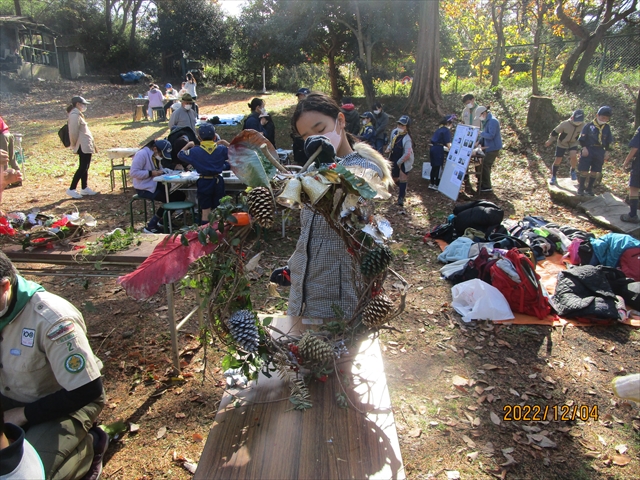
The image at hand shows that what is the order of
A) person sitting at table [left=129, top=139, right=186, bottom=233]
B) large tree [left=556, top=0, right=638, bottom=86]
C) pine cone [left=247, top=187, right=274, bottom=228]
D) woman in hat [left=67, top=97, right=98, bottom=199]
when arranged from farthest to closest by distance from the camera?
large tree [left=556, top=0, right=638, bottom=86], woman in hat [left=67, top=97, right=98, bottom=199], person sitting at table [left=129, top=139, right=186, bottom=233], pine cone [left=247, top=187, right=274, bottom=228]

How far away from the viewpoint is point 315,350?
71.3 inches

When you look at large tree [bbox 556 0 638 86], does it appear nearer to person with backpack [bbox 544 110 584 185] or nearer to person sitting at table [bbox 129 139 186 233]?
person with backpack [bbox 544 110 584 185]

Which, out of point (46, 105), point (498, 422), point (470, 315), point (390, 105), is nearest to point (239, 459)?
point (498, 422)

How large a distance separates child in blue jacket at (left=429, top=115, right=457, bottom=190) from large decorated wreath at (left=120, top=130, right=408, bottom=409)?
29.6 ft

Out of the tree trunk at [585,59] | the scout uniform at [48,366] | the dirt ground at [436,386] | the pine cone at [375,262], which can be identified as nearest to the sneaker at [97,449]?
the scout uniform at [48,366]

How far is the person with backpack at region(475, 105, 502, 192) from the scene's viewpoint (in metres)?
10.1

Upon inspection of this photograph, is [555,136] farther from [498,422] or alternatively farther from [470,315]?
[498,422]

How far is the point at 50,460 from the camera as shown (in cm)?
223

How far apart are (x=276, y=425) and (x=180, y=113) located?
8.99 m

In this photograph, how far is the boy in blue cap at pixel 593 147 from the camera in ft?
29.1

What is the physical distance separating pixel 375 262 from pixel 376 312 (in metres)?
0.23

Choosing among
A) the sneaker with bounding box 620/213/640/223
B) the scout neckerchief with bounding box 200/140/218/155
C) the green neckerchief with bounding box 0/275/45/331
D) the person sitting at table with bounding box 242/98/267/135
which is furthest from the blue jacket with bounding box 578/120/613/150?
the green neckerchief with bounding box 0/275/45/331

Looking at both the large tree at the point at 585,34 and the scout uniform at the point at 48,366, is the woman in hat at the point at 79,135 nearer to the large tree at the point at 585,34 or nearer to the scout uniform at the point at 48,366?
the scout uniform at the point at 48,366

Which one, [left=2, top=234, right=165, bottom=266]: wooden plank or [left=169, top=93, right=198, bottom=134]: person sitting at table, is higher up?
[left=169, top=93, right=198, bottom=134]: person sitting at table
